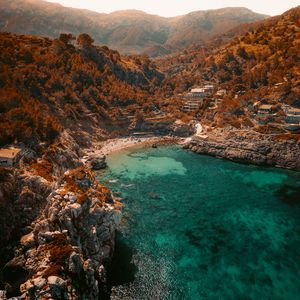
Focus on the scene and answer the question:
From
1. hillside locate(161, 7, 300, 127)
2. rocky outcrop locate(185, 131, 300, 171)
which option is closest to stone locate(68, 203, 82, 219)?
rocky outcrop locate(185, 131, 300, 171)

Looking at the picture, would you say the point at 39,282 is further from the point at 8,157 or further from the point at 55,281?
the point at 8,157

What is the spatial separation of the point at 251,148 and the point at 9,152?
7209 centimetres

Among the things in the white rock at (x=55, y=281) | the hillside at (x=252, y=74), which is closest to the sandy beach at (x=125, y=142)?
the hillside at (x=252, y=74)

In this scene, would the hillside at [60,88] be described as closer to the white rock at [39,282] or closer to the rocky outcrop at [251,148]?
the white rock at [39,282]

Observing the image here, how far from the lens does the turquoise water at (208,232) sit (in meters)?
37.8

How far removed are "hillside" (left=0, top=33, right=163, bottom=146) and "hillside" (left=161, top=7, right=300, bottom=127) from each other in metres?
40.9

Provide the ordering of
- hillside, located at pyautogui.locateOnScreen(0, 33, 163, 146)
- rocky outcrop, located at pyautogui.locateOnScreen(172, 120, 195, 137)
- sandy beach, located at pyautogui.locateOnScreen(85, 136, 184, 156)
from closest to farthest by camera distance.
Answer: hillside, located at pyautogui.locateOnScreen(0, 33, 163, 146)
sandy beach, located at pyautogui.locateOnScreen(85, 136, 184, 156)
rocky outcrop, located at pyautogui.locateOnScreen(172, 120, 195, 137)

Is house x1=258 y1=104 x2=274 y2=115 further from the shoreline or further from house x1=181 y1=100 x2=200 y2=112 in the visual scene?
house x1=181 y1=100 x2=200 y2=112

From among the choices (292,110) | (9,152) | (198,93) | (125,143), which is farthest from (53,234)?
(198,93)

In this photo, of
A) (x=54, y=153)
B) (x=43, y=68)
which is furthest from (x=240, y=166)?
(x=43, y=68)

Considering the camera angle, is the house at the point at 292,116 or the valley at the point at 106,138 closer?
the valley at the point at 106,138

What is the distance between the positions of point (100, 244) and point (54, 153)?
3037cm

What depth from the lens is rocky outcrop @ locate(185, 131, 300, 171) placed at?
273 feet

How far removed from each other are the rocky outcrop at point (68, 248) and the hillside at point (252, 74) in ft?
247
